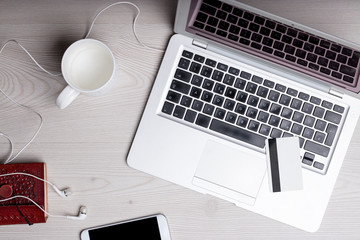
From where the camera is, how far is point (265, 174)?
72 cm

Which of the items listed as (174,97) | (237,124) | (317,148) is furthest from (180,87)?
(317,148)

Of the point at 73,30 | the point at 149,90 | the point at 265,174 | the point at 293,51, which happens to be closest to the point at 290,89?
the point at 293,51

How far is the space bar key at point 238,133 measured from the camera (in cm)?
71

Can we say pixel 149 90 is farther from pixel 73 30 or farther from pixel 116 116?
pixel 73 30

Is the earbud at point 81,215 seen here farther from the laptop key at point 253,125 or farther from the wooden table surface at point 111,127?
the laptop key at point 253,125

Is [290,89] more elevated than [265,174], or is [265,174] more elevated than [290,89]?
[290,89]

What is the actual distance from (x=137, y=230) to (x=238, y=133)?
0.29m

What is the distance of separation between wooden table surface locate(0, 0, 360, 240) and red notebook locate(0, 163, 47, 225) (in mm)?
25

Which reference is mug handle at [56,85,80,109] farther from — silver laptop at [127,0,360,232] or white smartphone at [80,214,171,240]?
white smartphone at [80,214,171,240]

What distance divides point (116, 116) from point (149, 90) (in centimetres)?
9

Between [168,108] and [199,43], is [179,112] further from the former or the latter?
[199,43]

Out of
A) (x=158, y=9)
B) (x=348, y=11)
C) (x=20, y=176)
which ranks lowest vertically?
(x=20, y=176)

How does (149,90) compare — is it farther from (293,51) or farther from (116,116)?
(293,51)

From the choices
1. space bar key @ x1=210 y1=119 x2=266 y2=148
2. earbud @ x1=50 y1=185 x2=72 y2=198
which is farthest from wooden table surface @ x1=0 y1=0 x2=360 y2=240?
space bar key @ x1=210 y1=119 x2=266 y2=148
